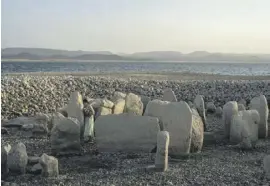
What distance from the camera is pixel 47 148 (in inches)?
436

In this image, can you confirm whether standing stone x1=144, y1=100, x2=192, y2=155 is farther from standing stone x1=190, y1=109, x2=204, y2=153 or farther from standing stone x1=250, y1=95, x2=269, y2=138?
standing stone x1=250, y1=95, x2=269, y2=138

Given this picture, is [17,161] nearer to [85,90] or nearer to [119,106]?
[119,106]

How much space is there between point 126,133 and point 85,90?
1392 centimetres

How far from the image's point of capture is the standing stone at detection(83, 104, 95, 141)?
12.2 meters

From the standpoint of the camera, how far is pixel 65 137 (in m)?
10.4

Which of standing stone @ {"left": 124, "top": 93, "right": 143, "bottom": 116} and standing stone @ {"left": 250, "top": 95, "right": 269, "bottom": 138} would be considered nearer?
standing stone @ {"left": 250, "top": 95, "right": 269, "bottom": 138}

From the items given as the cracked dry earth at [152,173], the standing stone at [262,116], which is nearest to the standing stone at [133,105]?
the cracked dry earth at [152,173]

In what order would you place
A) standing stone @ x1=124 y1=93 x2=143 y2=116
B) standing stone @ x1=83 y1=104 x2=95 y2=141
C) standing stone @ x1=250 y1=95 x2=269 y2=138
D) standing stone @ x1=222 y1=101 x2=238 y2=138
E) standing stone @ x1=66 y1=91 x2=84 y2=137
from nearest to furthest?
standing stone @ x1=83 y1=104 x2=95 y2=141 < standing stone @ x1=66 y1=91 x2=84 y2=137 < standing stone @ x1=222 y1=101 x2=238 y2=138 < standing stone @ x1=250 y1=95 x2=269 y2=138 < standing stone @ x1=124 y1=93 x2=143 y2=116

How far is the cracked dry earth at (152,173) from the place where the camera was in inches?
311

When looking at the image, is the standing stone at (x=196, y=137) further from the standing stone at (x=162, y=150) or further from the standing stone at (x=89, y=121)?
the standing stone at (x=89, y=121)

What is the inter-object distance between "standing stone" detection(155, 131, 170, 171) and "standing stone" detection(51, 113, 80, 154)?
101 inches

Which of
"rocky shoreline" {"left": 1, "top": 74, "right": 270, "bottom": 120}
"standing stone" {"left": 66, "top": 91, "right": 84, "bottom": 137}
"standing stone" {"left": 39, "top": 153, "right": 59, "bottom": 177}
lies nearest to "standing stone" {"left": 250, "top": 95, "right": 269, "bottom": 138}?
"standing stone" {"left": 66, "top": 91, "right": 84, "bottom": 137}

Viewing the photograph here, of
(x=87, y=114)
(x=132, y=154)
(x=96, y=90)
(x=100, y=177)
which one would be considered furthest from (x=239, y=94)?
(x=100, y=177)

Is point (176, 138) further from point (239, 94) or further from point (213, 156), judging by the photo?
point (239, 94)
